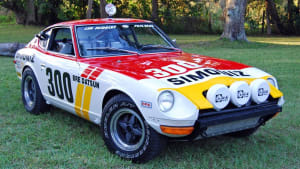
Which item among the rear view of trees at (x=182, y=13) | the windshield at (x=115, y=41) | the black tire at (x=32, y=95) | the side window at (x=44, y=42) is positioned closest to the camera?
the windshield at (x=115, y=41)

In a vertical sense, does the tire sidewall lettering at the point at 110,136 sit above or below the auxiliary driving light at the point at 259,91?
below

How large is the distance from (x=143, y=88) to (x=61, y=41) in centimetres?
228

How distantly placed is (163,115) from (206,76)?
28.3 inches

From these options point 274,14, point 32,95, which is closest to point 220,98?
point 32,95

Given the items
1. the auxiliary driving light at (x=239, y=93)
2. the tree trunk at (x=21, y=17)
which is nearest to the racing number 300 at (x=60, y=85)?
the auxiliary driving light at (x=239, y=93)

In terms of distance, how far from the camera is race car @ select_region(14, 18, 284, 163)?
342 centimetres

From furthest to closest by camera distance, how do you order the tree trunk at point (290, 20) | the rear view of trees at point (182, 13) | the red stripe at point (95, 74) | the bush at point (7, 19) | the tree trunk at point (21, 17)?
the bush at point (7, 19) → the tree trunk at point (21, 17) → the rear view of trees at point (182, 13) → the tree trunk at point (290, 20) → the red stripe at point (95, 74)

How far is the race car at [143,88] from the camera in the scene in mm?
3416

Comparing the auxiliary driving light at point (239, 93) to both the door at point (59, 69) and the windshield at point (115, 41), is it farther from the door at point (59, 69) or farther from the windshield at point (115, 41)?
the door at point (59, 69)

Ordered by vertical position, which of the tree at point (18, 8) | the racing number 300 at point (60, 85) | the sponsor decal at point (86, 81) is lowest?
the racing number 300 at point (60, 85)

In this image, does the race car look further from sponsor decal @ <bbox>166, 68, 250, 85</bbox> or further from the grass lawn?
the grass lawn

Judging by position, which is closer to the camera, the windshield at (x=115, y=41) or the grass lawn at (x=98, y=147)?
the grass lawn at (x=98, y=147)

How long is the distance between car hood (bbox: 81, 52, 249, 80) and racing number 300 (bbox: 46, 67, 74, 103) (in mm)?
359

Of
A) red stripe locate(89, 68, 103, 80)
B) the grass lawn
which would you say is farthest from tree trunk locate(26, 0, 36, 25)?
red stripe locate(89, 68, 103, 80)
